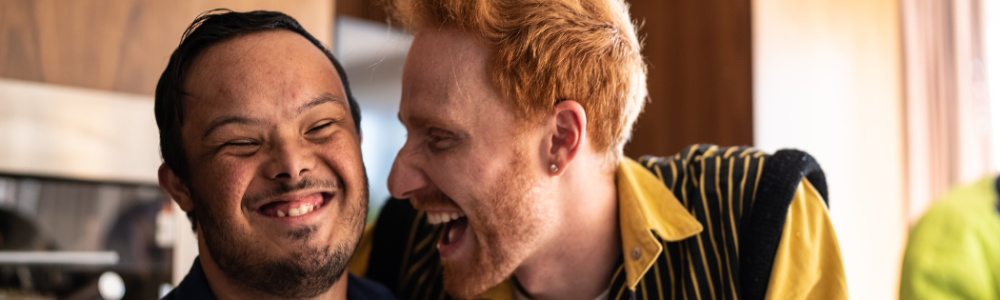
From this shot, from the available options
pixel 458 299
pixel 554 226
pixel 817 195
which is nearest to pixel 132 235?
pixel 458 299

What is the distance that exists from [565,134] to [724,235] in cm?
37

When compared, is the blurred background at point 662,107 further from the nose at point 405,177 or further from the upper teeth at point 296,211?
the upper teeth at point 296,211

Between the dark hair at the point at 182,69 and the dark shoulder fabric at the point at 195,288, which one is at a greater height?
the dark hair at the point at 182,69

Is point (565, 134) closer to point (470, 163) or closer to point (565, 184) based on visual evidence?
point (565, 184)

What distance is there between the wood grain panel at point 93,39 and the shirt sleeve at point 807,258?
172cm

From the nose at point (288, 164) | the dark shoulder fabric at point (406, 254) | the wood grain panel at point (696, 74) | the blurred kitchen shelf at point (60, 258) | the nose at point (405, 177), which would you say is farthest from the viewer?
the wood grain panel at point (696, 74)

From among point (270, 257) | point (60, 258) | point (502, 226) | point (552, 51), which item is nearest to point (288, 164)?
point (270, 257)

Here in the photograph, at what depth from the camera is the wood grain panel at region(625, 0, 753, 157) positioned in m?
2.65

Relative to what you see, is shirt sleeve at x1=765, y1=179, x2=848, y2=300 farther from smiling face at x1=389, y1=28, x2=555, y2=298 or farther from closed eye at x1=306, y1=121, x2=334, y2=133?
closed eye at x1=306, y1=121, x2=334, y2=133

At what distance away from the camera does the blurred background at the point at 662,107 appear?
188 cm

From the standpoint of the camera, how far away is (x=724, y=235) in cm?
137

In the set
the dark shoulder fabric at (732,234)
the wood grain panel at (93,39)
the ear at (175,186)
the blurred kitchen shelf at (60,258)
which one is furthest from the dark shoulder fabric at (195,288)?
the wood grain panel at (93,39)

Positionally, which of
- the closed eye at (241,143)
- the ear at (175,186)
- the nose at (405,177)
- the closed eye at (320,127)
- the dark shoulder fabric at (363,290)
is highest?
the closed eye at (320,127)

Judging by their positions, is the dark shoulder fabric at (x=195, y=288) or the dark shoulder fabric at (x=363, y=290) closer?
the dark shoulder fabric at (x=195, y=288)
